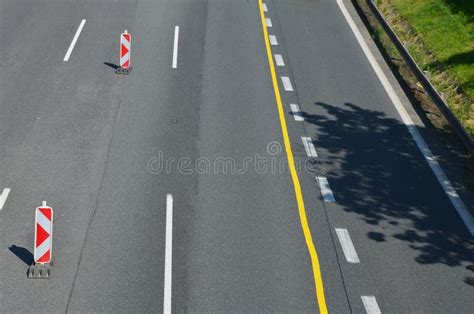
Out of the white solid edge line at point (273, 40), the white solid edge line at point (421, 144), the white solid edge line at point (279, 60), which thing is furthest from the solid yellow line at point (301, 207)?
the white solid edge line at point (421, 144)

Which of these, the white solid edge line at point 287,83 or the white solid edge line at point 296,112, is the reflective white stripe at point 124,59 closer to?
the white solid edge line at point 287,83

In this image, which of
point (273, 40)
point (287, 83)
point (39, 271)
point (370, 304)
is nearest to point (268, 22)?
point (273, 40)

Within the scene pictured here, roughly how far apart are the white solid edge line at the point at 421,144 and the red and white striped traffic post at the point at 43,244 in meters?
8.24

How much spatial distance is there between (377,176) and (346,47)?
7520mm

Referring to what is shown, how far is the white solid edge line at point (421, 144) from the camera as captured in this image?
47.0 feet

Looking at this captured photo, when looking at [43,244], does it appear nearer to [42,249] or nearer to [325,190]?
[42,249]

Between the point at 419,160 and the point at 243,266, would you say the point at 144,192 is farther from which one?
the point at 419,160

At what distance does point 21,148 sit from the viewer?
1495 cm

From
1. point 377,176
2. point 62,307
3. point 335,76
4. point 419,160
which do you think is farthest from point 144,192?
point 335,76

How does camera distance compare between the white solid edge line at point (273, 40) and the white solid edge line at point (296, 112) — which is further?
the white solid edge line at point (273, 40)

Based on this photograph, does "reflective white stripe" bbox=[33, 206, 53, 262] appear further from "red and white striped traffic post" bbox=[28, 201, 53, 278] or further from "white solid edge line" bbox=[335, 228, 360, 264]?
"white solid edge line" bbox=[335, 228, 360, 264]

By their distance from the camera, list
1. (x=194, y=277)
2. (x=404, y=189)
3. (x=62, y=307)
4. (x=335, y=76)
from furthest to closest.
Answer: (x=335, y=76), (x=404, y=189), (x=194, y=277), (x=62, y=307)

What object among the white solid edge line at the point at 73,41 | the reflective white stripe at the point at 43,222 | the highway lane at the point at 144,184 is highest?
the reflective white stripe at the point at 43,222

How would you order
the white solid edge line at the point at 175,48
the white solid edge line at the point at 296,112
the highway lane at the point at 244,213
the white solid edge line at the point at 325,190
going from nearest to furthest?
the highway lane at the point at 244,213 < the white solid edge line at the point at 325,190 < the white solid edge line at the point at 296,112 < the white solid edge line at the point at 175,48
